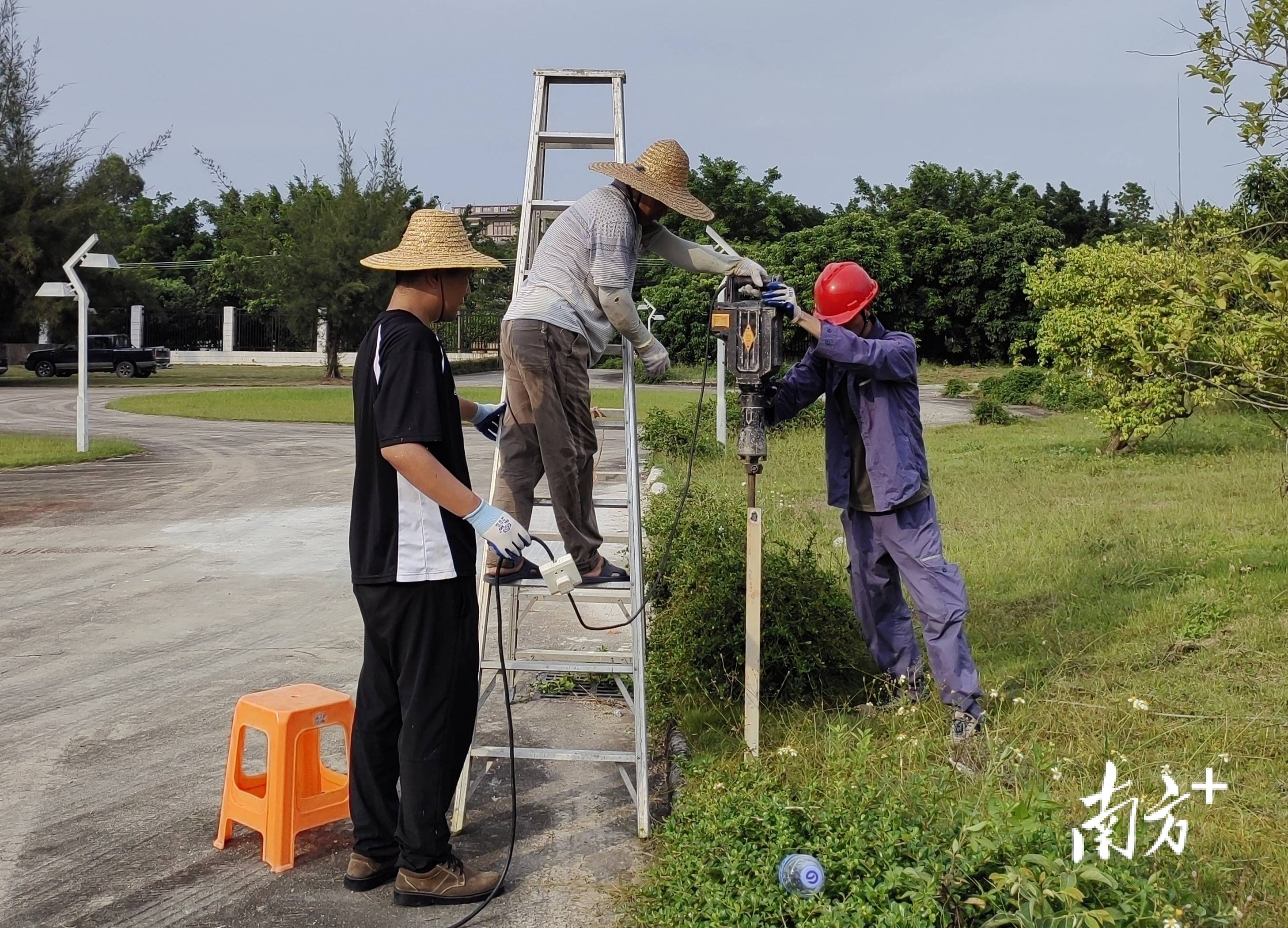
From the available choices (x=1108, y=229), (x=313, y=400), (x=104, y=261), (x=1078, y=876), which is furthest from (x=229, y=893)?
(x=1108, y=229)

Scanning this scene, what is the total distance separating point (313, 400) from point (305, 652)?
81.9 feet

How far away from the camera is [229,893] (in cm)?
407

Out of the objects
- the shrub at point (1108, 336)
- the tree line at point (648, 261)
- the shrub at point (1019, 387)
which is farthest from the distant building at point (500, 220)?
the shrub at point (1108, 336)

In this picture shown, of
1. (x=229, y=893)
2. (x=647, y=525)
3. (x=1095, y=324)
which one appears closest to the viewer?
(x=229, y=893)

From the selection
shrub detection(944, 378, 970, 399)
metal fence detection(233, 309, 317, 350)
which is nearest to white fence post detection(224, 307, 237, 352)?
metal fence detection(233, 309, 317, 350)

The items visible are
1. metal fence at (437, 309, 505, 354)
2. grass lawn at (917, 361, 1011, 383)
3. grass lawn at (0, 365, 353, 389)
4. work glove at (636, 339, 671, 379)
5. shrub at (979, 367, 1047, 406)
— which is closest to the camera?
work glove at (636, 339, 671, 379)

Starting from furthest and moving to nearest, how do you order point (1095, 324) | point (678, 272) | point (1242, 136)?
point (678, 272) < point (1095, 324) < point (1242, 136)

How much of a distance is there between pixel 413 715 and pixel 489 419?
137cm

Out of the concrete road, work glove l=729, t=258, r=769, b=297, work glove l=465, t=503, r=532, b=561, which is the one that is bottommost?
the concrete road

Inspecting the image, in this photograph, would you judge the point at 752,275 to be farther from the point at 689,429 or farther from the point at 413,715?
the point at 689,429

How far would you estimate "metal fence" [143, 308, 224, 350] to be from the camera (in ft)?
177

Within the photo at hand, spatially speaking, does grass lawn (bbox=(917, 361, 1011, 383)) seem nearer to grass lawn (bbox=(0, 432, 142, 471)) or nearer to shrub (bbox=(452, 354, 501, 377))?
shrub (bbox=(452, 354, 501, 377))

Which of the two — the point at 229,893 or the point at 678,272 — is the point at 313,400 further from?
the point at 229,893

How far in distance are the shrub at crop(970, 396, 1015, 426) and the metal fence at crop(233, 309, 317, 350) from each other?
3597 centimetres
